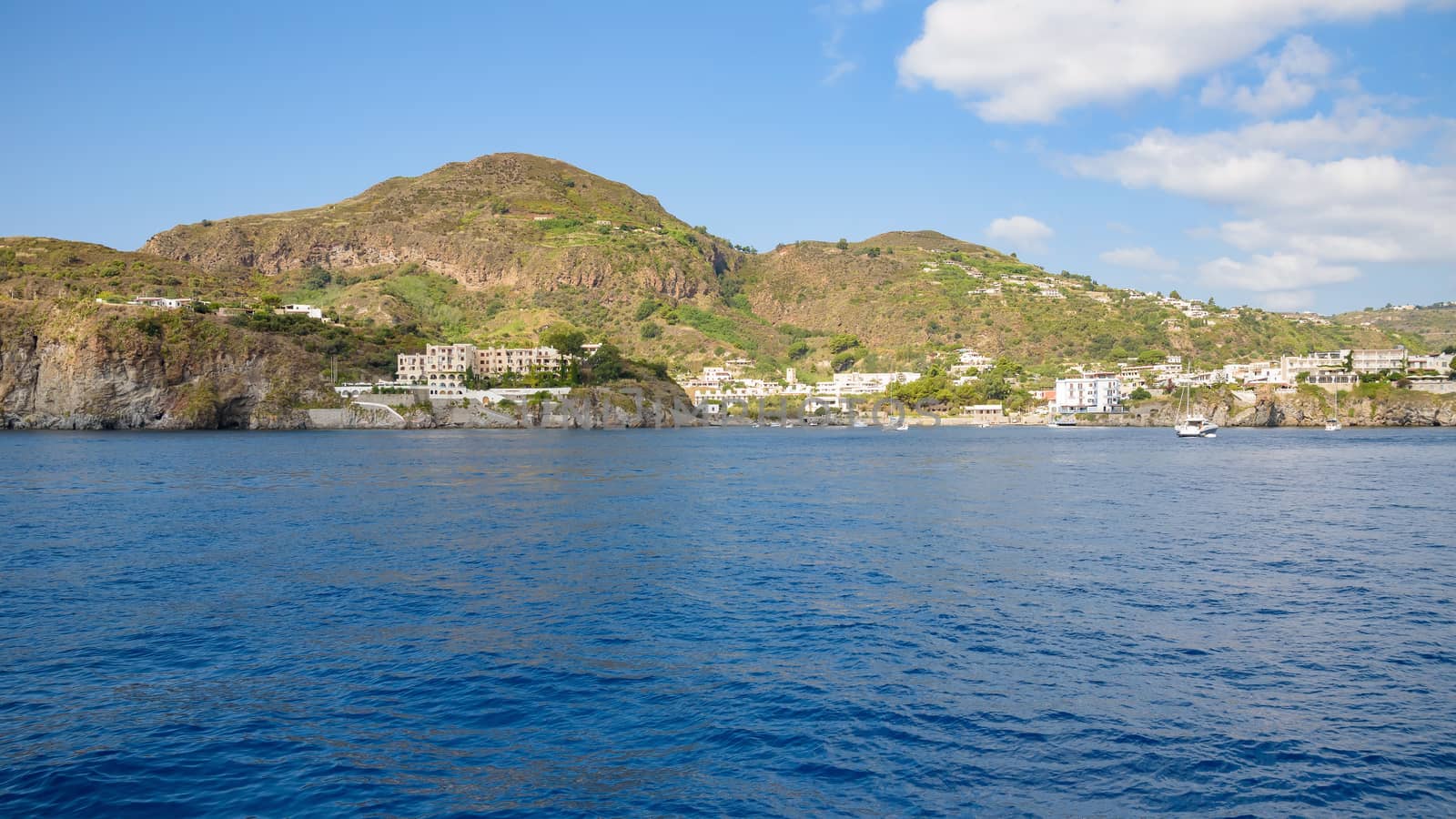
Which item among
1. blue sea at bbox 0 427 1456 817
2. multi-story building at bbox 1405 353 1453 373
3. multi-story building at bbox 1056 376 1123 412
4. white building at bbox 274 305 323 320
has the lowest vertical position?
blue sea at bbox 0 427 1456 817

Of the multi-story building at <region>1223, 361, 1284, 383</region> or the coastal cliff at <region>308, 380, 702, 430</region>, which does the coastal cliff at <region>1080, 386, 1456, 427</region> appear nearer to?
the multi-story building at <region>1223, 361, 1284, 383</region>

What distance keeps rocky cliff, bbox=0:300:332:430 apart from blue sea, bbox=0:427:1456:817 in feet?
278

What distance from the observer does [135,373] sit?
106938mm

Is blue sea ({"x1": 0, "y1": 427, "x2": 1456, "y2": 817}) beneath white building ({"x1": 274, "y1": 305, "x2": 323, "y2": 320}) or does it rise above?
beneath

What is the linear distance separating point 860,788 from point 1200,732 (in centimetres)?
495

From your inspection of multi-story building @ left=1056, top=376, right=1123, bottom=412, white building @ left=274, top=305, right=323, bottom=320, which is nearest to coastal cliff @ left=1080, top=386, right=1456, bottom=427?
multi-story building @ left=1056, top=376, right=1123, bottom=412

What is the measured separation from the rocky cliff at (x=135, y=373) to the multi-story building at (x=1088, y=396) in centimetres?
11638

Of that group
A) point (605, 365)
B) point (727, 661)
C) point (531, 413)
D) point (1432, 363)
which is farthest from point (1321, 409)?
point (727, 661)

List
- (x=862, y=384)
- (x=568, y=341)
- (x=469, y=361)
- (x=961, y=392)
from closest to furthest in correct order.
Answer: (x=568, y=341)
(x=469, y=361)
(x=961, y=392)
(x=862, y=384)

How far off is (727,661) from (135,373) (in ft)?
380

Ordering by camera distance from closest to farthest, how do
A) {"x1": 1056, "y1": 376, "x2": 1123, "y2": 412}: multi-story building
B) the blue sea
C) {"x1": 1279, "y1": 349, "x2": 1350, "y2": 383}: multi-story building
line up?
1. the blue sea
2. {"x1": 1279, "y1": 349, "x2": 1350, "y2": 383}: multi-story building
3. {"x1": 1056, "y1": 376, "x2": 1123, "y2": 412}: multi-story building

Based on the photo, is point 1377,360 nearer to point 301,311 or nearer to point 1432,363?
point 1432,363

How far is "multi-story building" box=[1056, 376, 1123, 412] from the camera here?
153 m

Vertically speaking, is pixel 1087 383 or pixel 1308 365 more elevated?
pixel 1308 365
